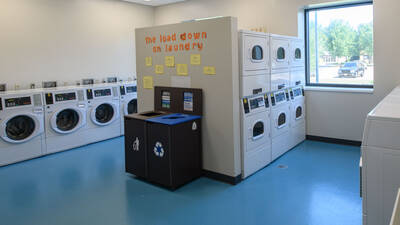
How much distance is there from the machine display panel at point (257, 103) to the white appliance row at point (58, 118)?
3155 mm

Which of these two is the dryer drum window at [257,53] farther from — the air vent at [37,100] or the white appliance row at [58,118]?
the air vent at [37,100]

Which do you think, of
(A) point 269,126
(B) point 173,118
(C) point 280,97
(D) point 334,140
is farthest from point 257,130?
(D) point 334,140

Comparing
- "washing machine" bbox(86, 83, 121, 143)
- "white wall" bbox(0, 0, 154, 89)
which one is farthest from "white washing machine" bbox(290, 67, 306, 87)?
"white wall" bbox(0, 0, 154, 89)

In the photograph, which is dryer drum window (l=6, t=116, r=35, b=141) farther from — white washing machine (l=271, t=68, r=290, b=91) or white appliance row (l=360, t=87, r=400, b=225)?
white appliance row (l=360, t=87, r=400, b=225)

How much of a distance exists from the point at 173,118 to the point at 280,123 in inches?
72.0

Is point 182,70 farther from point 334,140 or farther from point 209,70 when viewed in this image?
point 334,140

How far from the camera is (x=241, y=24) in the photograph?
6.58 metres

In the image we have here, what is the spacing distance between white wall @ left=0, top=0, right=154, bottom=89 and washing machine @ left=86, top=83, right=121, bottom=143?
89 cm

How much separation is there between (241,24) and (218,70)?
318 centimetres

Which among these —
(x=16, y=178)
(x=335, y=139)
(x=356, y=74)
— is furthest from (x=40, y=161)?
(x=356, y=74)

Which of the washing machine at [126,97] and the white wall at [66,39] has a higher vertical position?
the white wall at [66,39]

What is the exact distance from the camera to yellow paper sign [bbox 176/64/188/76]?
162 inches

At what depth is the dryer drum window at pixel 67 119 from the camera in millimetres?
5500

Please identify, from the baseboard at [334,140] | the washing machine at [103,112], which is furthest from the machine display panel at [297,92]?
the washing machine at [103,112]
